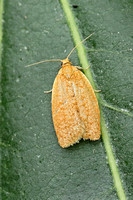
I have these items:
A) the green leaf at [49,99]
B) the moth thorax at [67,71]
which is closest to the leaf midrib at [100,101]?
the green leaf at [49,99]

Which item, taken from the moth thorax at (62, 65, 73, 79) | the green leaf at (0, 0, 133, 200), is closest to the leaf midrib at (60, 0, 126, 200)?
the green leaf at (0, 0, 133, 200)

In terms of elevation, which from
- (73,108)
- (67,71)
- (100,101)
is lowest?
(73,108)

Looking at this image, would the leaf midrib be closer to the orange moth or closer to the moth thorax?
the orange moth

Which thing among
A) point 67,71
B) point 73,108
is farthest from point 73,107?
point 67,71

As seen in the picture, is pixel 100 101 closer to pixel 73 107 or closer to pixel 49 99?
pixel 73 107

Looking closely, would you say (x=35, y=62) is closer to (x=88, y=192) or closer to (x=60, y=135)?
(x=60, y=135)
